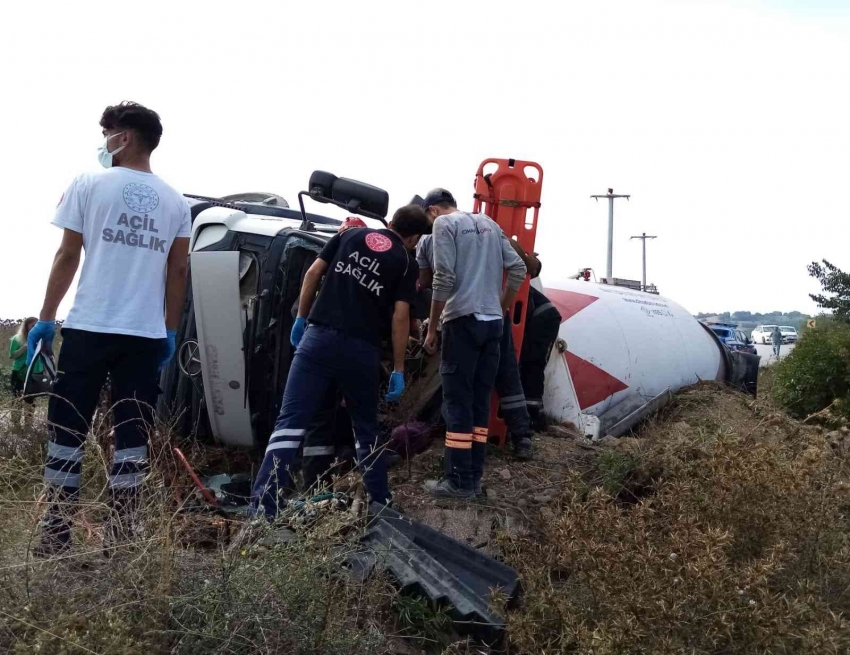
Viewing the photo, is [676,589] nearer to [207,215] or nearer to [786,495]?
[786,495]

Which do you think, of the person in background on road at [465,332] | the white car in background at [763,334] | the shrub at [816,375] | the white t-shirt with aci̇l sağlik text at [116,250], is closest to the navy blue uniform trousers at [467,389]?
the person in background on road at [465,332]

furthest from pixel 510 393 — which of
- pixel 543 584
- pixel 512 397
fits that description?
pixel 543 584

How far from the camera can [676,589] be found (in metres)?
2.81

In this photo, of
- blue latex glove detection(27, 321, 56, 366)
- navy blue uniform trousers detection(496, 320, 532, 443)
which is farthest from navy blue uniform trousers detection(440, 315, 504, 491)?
blue latex glove detection(27, 321, 56, 366)

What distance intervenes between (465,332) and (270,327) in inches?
47.0

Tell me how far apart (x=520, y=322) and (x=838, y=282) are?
12960 millimetres

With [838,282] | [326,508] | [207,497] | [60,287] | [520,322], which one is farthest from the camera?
[838,282]

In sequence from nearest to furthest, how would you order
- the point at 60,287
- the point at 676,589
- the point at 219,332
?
the point at 676,589 < the point at 60,287 < the point at 219,332

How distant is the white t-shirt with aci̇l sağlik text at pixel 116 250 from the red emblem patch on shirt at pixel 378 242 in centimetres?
112

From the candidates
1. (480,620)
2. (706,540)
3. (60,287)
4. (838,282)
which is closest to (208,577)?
(480,620)

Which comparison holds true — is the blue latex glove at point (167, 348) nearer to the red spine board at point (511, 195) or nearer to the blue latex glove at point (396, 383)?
the blue latex glove at point (396, 383)

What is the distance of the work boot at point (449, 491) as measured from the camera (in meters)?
4.69

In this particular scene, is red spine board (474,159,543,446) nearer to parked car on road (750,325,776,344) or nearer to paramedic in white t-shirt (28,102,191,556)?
paramedic in white t-shirt (28,102,191,556)

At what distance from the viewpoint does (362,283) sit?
4.44m
